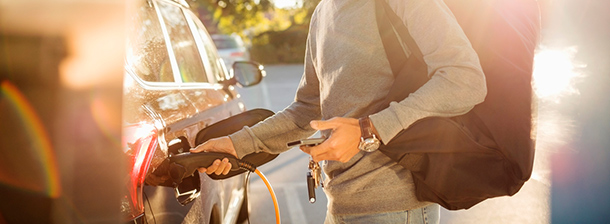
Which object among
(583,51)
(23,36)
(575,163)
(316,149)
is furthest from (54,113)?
(575,163)

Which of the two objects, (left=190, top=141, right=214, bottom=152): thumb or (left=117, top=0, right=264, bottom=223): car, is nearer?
(left=117, top=0, right=264, bottom=223): car

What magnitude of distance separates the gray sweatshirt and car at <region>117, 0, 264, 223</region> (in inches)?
11.3

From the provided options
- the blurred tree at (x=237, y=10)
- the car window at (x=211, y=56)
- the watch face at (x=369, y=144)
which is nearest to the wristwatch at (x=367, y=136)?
the watch face at (x=369, y=144)

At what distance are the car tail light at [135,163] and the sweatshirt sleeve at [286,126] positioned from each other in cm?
47

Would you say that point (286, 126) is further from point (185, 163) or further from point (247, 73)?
point (247, 73)

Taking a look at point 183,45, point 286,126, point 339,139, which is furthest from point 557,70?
point 339,139

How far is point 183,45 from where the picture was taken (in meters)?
3.31

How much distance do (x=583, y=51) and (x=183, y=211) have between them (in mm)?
3337

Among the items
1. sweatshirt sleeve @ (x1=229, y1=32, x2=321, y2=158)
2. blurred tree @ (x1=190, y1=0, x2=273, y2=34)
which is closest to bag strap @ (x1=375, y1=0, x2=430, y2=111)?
sweatshirt sleeve @ (x1=229, y1=32, x2=321, y2=158)

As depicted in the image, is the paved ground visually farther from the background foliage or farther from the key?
the background foliage

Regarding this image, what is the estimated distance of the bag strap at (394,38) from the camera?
1.64 meters

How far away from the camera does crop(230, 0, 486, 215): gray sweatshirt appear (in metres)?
1.55

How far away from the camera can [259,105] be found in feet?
42.0

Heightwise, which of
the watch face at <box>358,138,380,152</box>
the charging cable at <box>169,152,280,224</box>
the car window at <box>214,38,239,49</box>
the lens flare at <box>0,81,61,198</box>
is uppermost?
the lens flare at <box>0,81,61,198</box>
